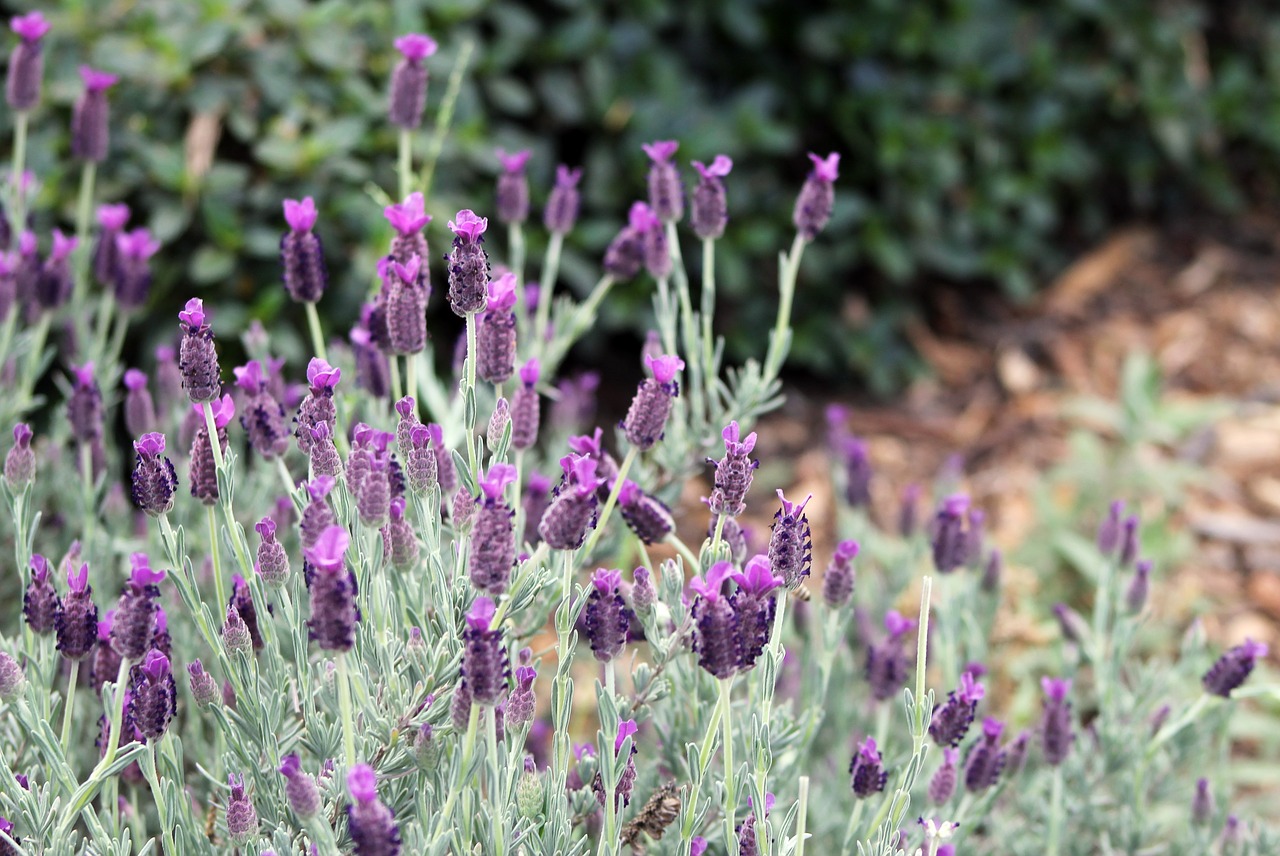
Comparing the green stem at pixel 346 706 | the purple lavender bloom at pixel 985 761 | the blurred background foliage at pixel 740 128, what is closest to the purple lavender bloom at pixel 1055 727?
the purple lavender bloom at pixel 985 761

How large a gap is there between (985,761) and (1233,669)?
37 cm

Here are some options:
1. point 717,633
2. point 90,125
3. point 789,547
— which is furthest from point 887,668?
point 90,125

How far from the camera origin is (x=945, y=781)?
1602mm

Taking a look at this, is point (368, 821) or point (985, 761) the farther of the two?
point (985, 761)

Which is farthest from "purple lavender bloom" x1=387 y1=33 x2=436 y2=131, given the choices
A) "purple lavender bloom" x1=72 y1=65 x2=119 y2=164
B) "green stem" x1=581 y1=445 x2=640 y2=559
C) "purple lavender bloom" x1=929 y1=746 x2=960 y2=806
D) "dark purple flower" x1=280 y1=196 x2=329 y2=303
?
"purple lavender bloom" x1=929 y1=746 x2=960 y2=806

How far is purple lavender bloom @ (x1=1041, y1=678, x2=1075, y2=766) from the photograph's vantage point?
181 cm

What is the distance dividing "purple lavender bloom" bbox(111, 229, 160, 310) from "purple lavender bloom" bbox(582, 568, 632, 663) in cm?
110

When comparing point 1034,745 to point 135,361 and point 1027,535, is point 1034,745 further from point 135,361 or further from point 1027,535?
point 135,361

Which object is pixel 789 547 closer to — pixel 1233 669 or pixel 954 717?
pixel 954 717

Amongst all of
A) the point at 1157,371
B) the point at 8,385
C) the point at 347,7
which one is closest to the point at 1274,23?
the point at 1157,371

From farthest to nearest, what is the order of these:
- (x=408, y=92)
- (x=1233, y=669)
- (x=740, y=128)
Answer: (x=740, y=128) → (x=408, y=92) → (x=1233, y=669)

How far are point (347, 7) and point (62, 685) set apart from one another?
1.58 meters

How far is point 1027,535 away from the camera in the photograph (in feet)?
10.4

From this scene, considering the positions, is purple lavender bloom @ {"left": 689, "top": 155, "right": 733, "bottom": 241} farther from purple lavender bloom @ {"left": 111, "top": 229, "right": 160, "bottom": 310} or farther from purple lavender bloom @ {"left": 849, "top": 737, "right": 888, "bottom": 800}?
purple lavender bloom @ {"left": 111, "top": 229, "right": 160, "bottom": 310}
